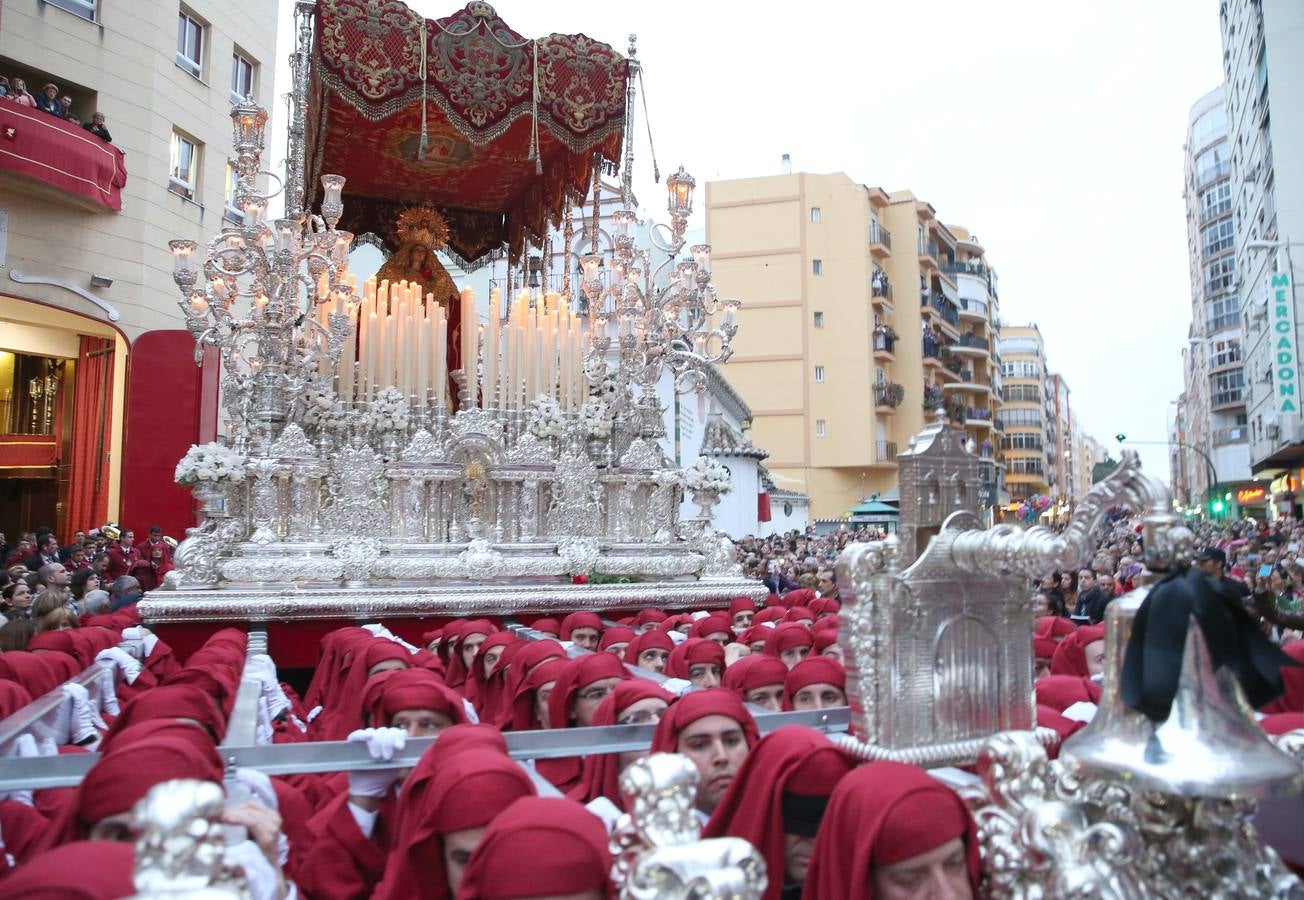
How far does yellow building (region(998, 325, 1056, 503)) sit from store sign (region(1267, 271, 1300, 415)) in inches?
1587

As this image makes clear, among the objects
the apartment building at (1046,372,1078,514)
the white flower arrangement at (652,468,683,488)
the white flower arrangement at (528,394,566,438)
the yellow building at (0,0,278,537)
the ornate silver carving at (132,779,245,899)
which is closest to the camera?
the ornate silver carving at (132,779,245,899)

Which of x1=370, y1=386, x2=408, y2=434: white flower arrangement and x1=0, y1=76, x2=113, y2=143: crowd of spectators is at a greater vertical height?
x1=0, y1=76, x2=113, y2=143: crowd of spectators

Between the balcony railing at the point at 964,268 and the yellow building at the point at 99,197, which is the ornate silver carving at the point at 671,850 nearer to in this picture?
the yellow building at the point at 99,197

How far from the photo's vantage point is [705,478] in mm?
10539

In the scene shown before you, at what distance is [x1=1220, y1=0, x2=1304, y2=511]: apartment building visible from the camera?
2402 centimetres

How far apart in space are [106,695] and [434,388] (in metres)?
5.71

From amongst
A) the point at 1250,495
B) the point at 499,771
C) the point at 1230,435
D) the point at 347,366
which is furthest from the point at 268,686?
the point at 1230,435

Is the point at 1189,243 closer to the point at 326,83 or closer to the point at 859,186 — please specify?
the point at 859,186

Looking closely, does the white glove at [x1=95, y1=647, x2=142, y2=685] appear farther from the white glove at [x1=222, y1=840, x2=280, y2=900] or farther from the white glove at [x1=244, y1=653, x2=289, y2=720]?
the white glove at [x1=222, y1=840, x2=280, y2=900]

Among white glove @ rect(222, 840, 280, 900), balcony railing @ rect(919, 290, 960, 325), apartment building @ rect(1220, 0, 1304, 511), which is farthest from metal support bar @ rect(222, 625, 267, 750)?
balcony railing @ rect(919, 290, 960, 325)

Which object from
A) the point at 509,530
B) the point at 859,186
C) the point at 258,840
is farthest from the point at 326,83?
the point at 859,186

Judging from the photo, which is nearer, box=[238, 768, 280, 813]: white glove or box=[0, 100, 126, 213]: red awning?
box=[238, 768, 280, 813]: white glove

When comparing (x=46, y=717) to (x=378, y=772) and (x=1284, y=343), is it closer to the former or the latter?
(x=378, y=772)

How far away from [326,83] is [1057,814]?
1004 cm
